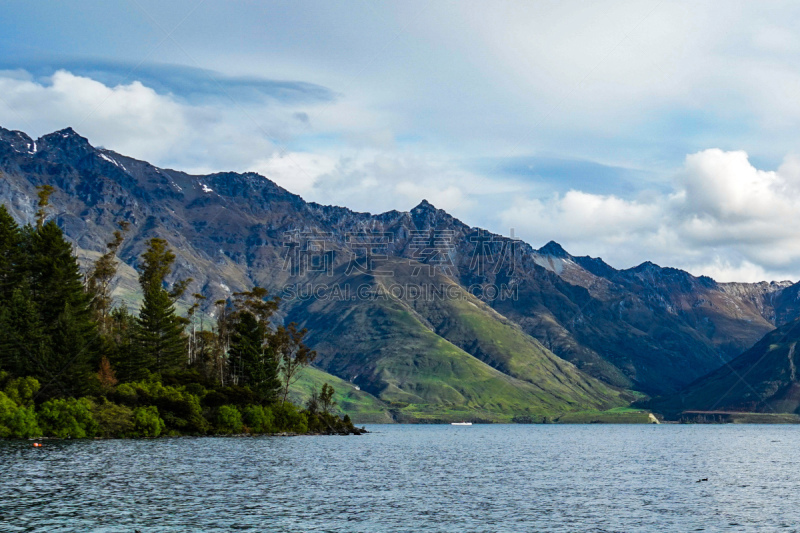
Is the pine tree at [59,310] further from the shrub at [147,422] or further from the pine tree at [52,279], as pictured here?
the shrub at [147,422]

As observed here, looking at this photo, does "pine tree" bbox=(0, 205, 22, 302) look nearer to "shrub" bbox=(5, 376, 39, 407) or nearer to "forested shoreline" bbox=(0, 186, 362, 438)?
"forested shoreline" bbox=(0, 186, 362, 438)

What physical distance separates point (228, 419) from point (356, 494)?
116400 mm

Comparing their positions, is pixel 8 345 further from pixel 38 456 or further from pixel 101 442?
pixel 38 456

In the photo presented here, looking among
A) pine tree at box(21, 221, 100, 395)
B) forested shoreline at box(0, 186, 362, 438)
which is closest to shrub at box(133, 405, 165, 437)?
forested shoreline at box(0, 186, 362, 438)

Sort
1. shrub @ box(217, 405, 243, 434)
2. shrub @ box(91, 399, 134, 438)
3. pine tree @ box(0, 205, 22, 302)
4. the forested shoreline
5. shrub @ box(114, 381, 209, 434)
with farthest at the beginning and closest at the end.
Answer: shrub @ box(217, 405, 243, 434) < shrub @ box(114, 381, 209, 434) < pine tree @ box(0, 205, 22, 302) < shrub @ box(91, 399, 134, 438) < the forested shoreline

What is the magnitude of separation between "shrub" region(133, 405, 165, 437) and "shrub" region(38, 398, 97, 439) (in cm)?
1150

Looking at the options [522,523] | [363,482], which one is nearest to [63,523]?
[522,523]

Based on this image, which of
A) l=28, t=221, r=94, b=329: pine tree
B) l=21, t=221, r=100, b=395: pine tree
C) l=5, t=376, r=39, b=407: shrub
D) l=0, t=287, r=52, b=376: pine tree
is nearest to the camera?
l=5, t=376, r=39, b=407: shrub

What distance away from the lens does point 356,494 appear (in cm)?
8262

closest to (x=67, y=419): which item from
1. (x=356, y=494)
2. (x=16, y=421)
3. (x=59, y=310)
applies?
(x=16, y=421)

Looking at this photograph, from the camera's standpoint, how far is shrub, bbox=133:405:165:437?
529 ft

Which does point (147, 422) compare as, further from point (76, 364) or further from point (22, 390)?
point (22, 390)

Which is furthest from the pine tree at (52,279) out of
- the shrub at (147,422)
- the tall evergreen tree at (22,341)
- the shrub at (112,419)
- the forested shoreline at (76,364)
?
the shrub at (147,422)

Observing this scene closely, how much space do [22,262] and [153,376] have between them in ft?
130
